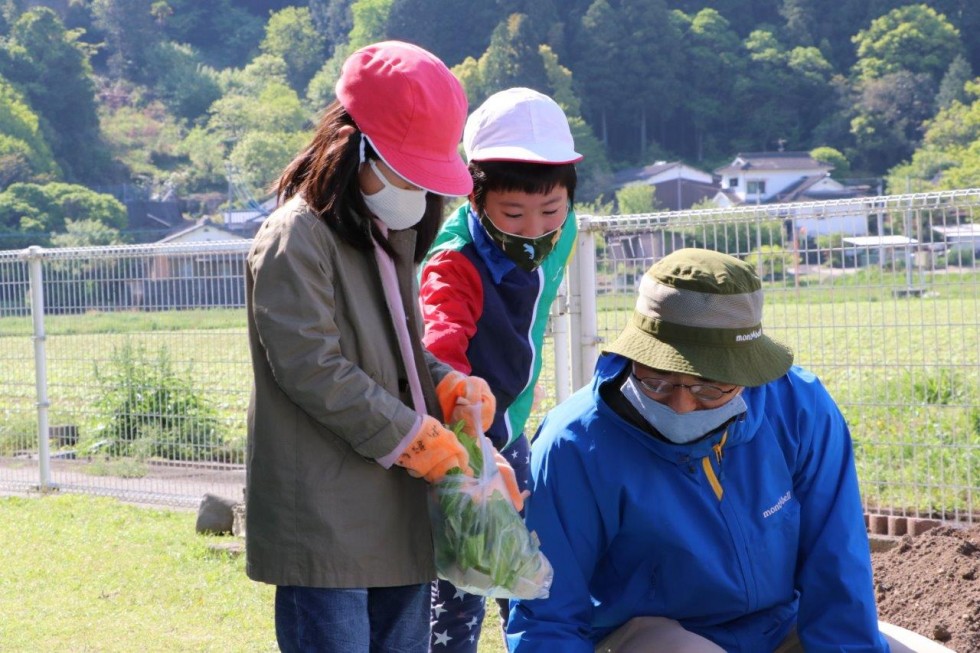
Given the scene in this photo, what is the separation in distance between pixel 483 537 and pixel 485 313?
2.27ft

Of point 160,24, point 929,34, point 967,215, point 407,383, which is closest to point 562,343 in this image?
point 967,215

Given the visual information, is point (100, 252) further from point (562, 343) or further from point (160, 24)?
point (160, 24)

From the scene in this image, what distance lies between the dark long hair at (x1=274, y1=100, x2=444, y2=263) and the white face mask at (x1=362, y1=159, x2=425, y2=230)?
0.02 metres

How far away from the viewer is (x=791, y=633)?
2.64 m

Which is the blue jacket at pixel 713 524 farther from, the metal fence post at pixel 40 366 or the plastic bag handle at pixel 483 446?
the metal fence post at pixel 40 366

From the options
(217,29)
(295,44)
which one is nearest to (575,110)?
(295,44)

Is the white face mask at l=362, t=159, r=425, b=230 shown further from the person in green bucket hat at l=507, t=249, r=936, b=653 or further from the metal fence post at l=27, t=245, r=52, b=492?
the metal fence post at l=27, t=245, r=52, b=492

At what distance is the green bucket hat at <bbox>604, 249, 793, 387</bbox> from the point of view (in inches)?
93.8

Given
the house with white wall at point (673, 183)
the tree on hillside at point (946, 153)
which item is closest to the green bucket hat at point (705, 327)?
the tree on hillside at point (946, 153)

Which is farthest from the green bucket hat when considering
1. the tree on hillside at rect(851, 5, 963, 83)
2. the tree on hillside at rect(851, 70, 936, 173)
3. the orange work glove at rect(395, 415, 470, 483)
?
the tree on hillside at rect(851, 5, 963, 83)

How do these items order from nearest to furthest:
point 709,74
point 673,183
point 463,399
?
point 463,399 → point 673,183 → point 709,74

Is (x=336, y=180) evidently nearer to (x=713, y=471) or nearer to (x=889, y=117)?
(x=713, y=471)

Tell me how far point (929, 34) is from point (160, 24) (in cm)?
9300

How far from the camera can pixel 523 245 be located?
10.6 feet
